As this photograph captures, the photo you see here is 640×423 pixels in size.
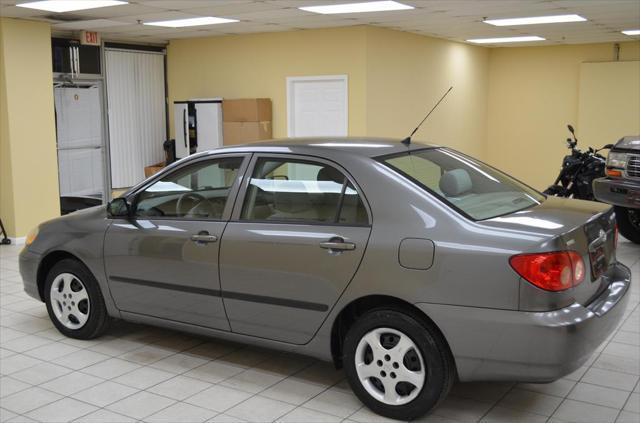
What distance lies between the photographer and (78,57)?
393 inches

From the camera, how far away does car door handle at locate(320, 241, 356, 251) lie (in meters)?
3.61

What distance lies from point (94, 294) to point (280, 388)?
147 centimetres

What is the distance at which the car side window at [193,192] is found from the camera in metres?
4.20

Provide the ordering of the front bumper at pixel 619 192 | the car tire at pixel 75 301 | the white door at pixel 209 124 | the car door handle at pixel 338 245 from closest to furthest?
the car door handle at pixel 338 245 → the car tire at pixel 75 301 → the front bumper at pixel 619 192 → the white door at pixel 209 124

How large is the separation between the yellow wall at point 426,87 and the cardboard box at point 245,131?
4.99 feet

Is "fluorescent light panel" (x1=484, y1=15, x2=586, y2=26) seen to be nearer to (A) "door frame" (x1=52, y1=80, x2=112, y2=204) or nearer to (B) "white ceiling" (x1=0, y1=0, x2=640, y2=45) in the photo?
(B) "white ceiling" (x1=0, y1=0, x2=640, y2=45)

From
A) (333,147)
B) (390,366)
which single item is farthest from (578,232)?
(333,147)

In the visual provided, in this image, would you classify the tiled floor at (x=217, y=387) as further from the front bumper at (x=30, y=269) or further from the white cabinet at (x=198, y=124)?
the white cabinet at (x=198, y=124)

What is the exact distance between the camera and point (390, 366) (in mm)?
3523

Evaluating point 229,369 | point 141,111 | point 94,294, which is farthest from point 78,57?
point 229,369

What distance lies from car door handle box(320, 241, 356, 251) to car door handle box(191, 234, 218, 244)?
718 millimetres

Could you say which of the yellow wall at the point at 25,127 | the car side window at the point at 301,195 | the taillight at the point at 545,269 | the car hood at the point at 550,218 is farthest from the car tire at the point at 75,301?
the yellow wall at the point at 25,127

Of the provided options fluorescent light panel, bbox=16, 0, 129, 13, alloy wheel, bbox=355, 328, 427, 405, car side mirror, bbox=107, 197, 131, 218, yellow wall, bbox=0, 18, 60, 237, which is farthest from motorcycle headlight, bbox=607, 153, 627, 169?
yellow wall, bbox=0, 18, 60, 237

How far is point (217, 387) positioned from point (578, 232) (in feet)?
6.93
